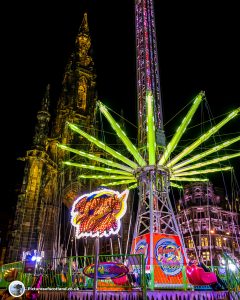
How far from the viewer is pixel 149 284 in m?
A: 10.8

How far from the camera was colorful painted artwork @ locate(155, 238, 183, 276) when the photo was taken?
40.9 ft

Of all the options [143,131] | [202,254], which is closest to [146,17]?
[143,131]

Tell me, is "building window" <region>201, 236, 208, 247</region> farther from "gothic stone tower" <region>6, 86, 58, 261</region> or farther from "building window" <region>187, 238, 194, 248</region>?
"gothic stone tower" <region>6, 86, 58, 261</region>

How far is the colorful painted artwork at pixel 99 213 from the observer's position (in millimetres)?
10383

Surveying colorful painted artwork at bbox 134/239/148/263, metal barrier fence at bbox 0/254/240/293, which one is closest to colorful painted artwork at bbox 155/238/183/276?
metal barrier fence at bbox 0/254/240/293

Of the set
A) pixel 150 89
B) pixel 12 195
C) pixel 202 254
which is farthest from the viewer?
pixel 202 254

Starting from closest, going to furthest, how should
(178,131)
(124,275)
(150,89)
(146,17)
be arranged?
(124,275) → (178,131) → (150,89) → (146,17)

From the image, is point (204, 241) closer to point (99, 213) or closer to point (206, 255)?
point (206, 255)

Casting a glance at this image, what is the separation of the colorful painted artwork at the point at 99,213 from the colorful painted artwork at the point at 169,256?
306cm

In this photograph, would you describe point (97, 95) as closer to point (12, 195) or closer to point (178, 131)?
point (12, 195)

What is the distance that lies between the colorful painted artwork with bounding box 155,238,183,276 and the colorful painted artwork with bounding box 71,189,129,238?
3.06 m

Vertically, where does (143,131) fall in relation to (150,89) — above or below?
below

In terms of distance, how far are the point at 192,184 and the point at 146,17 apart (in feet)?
181

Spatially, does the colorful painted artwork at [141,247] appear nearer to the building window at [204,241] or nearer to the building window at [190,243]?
the building window at [204,241]
